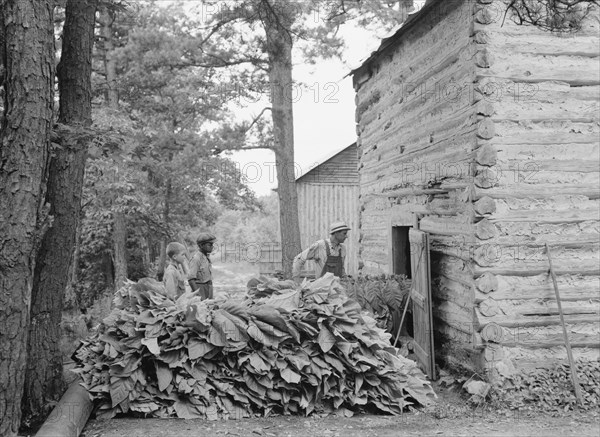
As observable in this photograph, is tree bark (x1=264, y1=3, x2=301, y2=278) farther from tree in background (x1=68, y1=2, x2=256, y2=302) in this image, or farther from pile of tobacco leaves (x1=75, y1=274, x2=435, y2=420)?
pile of tobacco leaves (x1=75, y1=274, x2=435, y2=420)

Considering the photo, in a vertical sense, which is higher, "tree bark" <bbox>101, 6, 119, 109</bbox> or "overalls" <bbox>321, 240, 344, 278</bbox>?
"tree bark" <bbox>101, 6, 119, 109</bbox>

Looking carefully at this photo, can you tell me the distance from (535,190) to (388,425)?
3443 mm

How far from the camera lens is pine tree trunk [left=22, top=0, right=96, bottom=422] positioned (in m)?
6.02

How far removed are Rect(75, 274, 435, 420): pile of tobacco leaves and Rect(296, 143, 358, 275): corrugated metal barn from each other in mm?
15543

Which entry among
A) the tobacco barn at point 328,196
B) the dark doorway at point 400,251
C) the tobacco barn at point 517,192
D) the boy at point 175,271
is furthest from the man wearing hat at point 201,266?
the tobacco barn at point 328,196

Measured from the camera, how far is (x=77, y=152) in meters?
6.35

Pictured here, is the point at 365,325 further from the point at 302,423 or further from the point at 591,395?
the point at 591,395

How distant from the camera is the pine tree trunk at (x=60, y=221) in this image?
19.7 feet

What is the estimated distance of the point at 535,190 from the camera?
7.36 metres

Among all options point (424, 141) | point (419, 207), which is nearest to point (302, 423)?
point (419, 207)

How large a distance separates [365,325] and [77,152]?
375cm

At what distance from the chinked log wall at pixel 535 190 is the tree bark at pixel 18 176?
196 inches

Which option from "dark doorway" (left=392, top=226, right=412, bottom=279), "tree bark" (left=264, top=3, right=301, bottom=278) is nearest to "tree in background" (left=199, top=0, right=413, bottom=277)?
"tree bark" (left=264, top=3, right=301, bottom=278)

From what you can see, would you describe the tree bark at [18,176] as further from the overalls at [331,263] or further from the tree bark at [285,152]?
the tree bark at [285,152]
